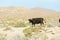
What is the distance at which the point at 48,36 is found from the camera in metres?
17.6

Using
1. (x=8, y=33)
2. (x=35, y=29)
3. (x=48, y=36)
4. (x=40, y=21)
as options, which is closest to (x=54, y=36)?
(x=48, y=36)

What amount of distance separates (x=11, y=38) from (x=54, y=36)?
9.43ft

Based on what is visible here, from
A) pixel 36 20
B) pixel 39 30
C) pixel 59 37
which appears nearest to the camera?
pixel 59 37

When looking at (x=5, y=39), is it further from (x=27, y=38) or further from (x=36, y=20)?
(x=36, y=20)

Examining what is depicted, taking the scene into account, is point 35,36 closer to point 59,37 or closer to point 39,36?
point 39,36

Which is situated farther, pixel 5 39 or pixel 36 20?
pixel 36 20

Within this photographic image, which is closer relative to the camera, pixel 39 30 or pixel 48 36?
pixel 48 36

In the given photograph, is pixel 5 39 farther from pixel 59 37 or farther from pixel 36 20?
pixel 36 20

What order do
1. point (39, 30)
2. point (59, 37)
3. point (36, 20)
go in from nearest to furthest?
point (59, 37), point (39, 30), point (36, 20)

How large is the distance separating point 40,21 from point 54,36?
610 cm

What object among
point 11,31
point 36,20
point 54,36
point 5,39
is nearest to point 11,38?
point 5,39

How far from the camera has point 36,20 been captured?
933 inches

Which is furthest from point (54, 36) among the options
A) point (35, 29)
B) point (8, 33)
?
point (8, 33)

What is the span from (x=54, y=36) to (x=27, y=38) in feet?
5.95
